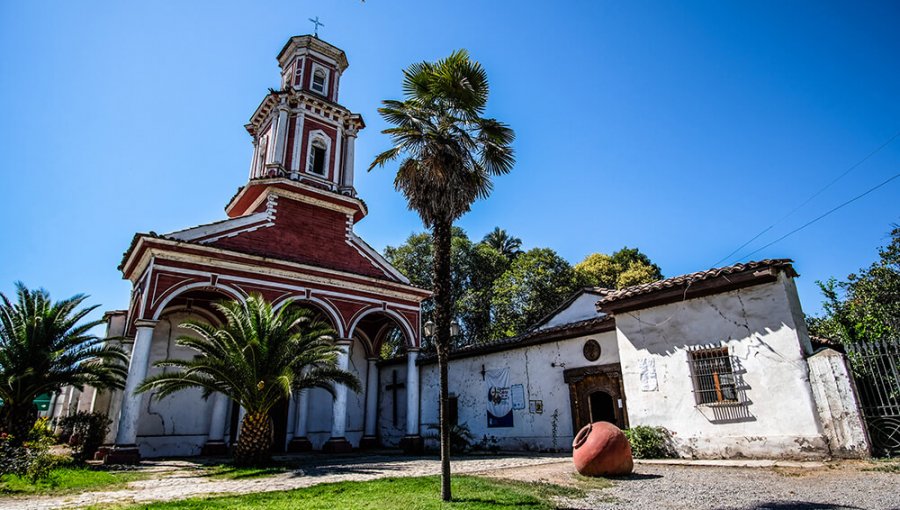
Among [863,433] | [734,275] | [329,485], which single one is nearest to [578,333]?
[734,275]

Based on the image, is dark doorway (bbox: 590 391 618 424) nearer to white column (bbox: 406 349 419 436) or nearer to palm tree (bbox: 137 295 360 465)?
white column (bbox: 406 349 419 436)

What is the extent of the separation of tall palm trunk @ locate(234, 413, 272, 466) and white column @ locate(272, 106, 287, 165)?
10522 mm

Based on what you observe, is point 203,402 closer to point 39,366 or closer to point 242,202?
point 39,366

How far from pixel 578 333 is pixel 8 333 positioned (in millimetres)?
15940

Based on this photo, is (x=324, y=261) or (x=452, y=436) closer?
(x=452, y=436)

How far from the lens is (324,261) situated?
58.9ft

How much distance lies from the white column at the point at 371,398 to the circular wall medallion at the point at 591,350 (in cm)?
1015

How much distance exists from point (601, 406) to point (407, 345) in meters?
7.61

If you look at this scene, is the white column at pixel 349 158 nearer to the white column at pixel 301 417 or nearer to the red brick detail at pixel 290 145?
the red brick detail at pixel 290 145

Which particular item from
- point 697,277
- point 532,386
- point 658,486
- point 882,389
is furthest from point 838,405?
point 532,386

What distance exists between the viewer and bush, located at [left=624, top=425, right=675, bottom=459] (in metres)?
11.1

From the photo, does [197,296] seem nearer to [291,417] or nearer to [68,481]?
[291,417]

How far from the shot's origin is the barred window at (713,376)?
10.6m

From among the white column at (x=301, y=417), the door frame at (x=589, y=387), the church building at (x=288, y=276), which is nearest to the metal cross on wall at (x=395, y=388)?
the church building at (x=288, y=276)
